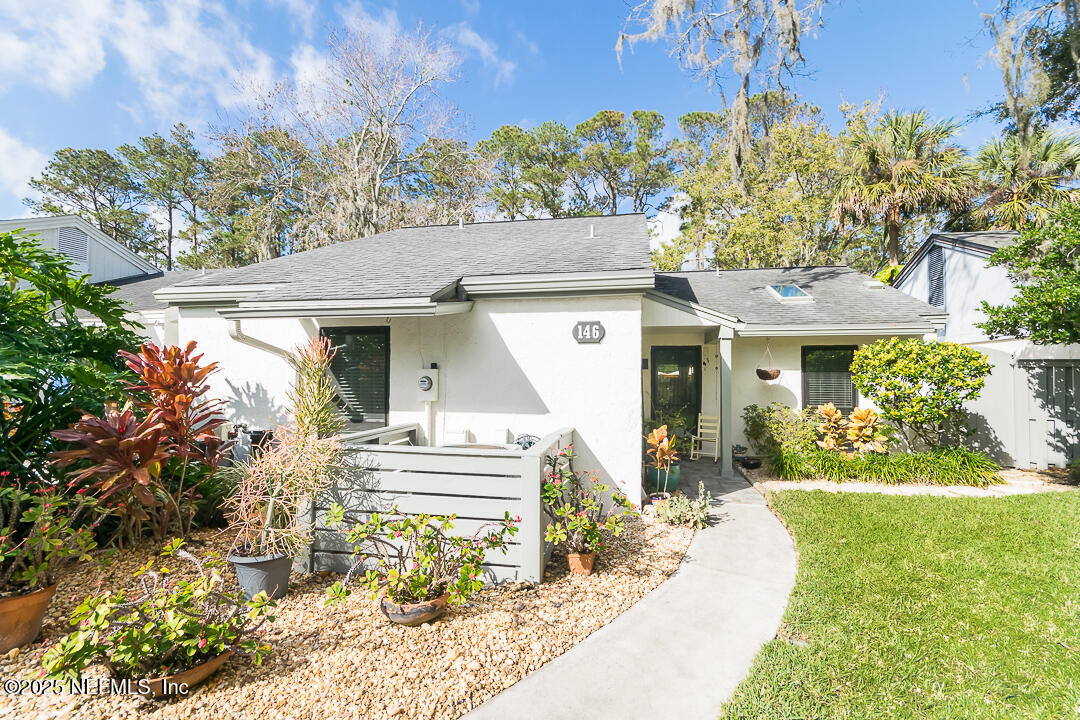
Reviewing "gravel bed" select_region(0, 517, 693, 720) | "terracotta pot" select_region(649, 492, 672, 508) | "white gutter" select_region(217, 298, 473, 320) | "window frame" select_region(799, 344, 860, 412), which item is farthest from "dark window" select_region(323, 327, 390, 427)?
"window frame" select_region(799, 344, 860, 412)

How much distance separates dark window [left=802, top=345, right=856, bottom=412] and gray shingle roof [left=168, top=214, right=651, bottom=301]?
172 inches

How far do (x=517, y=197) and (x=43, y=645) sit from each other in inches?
875

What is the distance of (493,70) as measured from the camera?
15922 mm

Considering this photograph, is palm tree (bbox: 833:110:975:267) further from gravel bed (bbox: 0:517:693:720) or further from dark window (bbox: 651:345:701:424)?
gravel bed (bbox: 0:517:693:720)

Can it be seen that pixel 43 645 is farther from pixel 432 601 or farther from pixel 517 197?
pixel 517 197

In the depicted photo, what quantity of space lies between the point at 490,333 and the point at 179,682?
4.46m

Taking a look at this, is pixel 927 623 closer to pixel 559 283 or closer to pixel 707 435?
pixel 559 283

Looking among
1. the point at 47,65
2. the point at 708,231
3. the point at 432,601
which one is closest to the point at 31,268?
the point at 432,601

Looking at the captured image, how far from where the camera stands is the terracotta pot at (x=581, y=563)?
407 centimetres

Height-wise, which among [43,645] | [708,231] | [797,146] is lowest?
[43,645]

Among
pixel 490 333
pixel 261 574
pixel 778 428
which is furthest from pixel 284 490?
pixel 778 428

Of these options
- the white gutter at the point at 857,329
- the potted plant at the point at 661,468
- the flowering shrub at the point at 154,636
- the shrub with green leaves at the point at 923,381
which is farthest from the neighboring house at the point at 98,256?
the shrub with green leaves at the point at 923,381

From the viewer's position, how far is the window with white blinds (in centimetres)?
1546

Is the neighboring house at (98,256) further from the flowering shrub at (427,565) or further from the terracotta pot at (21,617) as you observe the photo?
the flowering shrub at (427,565)
